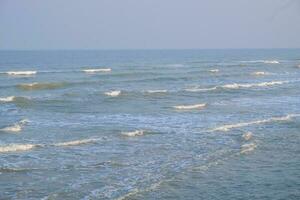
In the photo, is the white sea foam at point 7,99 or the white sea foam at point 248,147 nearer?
the white sea foam at point 248,147

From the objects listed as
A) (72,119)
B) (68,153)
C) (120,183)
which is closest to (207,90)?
(72,119)

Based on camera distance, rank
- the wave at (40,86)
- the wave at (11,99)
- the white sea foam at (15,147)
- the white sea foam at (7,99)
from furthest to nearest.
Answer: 1. the wave at (40,86)
2. the white sea foam at (7,99)
3. the wave at (11,99)
4. the white sea foam at (15,147)

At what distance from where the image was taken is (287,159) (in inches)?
594

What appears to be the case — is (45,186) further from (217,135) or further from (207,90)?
(207,90)

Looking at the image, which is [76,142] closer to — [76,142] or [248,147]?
[76,142]

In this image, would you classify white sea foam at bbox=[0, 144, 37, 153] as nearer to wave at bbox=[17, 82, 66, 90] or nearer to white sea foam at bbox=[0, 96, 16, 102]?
white sea foam at bbox=[0, 96, 16, 102]

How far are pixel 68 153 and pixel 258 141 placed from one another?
257 inches

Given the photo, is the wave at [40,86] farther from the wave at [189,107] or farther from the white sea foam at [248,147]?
the white sea foam at [248,147]

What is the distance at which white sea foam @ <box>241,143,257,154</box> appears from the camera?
16300 mm

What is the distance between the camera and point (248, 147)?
661 inches

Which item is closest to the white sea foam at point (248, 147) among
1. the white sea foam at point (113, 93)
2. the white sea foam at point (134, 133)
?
the white sea foam at point (134, 133)

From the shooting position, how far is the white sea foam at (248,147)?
53.5 ft

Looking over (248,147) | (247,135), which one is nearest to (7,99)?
(247,135)

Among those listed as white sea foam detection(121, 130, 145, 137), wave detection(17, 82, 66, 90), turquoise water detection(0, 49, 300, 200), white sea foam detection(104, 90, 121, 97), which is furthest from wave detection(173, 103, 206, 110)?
wave detection(17, 82, 66, 90)
